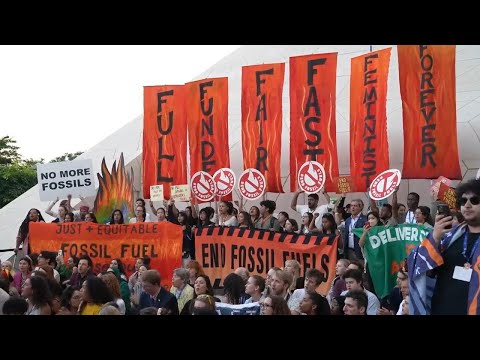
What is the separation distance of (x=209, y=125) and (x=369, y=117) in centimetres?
295

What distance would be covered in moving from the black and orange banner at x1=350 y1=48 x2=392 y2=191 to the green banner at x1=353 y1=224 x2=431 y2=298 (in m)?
3.16

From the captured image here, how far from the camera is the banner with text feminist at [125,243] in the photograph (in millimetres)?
11461

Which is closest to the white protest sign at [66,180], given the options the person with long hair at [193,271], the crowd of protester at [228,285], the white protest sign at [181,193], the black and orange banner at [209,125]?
the white protest sign at [181,193]

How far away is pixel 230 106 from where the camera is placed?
20953mm

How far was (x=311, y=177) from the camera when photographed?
41.1 ft

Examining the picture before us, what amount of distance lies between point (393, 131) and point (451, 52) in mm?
5248

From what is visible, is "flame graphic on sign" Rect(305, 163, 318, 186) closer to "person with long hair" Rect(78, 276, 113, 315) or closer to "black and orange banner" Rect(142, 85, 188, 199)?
"black and orange banner" Rect(142, 85, 188, 199)

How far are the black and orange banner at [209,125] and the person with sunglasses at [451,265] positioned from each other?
30.3 feet

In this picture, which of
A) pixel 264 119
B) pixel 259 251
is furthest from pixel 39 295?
pixel 264 119

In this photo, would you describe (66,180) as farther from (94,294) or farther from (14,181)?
(14,181)

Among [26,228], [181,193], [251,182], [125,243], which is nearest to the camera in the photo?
[125,243]

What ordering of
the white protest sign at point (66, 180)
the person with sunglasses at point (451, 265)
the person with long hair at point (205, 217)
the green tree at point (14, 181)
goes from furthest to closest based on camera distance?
the green tree at point (14, 181) < the white protest sign at point (66, 180) < the person with long hair at point (205, 217) < the person with sunglasses at point (451, 265)

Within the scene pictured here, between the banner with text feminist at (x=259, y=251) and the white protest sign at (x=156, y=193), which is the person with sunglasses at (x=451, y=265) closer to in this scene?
the banner with text feminist at (x=259, y=251)
